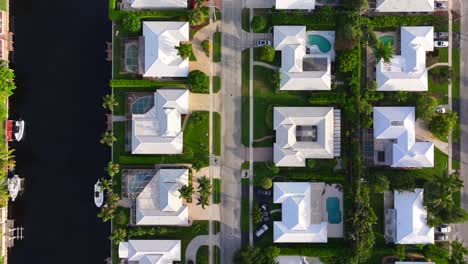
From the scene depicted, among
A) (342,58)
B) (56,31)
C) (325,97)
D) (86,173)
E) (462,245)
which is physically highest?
(56,31)

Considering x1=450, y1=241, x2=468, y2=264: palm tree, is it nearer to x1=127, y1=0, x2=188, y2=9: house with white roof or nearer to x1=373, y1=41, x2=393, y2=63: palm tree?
x1=373, y1=41, x2=393, y2=63: palm tree

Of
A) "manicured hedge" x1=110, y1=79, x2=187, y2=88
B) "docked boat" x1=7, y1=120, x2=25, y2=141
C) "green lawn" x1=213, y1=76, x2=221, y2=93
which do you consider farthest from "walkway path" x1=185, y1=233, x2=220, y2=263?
"docked boat" x1=7, y1=120, x2=25, y2=141

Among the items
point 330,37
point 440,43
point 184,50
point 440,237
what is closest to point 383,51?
point 330,37

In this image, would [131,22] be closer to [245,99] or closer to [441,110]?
[245,99]

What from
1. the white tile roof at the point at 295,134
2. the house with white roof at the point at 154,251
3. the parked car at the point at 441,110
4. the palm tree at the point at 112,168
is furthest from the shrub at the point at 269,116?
the parked car at the point at 441,110

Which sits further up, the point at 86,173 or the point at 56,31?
the point at 56,31

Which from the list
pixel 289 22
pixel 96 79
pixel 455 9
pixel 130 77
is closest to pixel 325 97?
pixel 289 22

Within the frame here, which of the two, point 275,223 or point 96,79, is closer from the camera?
point 275,223

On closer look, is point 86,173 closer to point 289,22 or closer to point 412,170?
point 289,22
